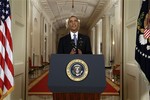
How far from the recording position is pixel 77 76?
339 cm

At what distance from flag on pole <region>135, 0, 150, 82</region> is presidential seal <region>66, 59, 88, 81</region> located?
36.2 inches

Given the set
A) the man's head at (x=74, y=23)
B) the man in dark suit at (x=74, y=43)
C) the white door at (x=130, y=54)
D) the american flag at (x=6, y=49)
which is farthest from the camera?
the white door at (x=130, y=54)

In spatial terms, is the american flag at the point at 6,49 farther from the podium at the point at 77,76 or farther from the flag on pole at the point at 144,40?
the flag on pole at the point at 144,40

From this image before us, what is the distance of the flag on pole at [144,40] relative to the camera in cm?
366

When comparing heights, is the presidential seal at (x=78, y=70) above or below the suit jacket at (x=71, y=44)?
below

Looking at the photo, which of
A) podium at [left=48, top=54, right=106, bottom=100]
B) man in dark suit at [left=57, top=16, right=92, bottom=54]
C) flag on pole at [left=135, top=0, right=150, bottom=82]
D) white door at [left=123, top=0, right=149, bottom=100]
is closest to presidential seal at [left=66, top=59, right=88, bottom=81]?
podium at [left=48, top=54, right=106, bottom=100]

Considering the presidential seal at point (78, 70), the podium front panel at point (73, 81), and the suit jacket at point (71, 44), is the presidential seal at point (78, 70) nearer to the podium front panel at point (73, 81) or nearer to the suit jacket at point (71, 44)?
the podium front panel at point (73, 81)

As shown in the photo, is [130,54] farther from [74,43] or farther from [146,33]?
[146,33]

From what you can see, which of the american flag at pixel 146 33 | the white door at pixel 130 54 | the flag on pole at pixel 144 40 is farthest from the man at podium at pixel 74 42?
the white door at pixel 130 54

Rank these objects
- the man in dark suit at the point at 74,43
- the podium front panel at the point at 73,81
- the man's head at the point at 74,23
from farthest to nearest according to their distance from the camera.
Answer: the man in dark suit at the point at 74,43 < the man's head at the point at 74,23 < the podium front panel at the point at 73,81

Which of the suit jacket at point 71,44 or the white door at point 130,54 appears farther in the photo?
the white door at point 130,54

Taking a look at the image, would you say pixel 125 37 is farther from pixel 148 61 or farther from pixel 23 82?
pixel 23 82

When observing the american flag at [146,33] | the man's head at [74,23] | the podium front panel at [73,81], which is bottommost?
the podium front panel at [73,81]

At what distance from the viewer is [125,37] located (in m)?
5.90
